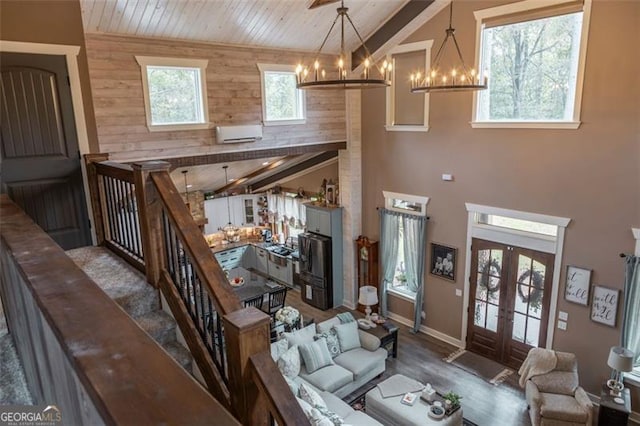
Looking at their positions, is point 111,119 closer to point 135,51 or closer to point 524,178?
point 135,51

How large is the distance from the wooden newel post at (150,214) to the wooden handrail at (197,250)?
0.23 ft

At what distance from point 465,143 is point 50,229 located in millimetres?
6151

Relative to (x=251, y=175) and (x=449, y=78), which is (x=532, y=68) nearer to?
(x=449, y=78)

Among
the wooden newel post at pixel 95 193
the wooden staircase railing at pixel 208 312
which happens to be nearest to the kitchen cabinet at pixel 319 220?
the wooden newel post at pixel 95 193

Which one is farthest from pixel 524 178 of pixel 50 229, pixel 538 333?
pixel 50 229

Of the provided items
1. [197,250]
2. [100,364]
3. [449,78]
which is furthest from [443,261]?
[100,364]

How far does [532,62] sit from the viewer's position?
249 inches

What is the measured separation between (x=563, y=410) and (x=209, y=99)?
6659mm

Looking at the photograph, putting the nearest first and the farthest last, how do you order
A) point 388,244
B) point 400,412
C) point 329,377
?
point 400,412 < point 329,377 < point 388,244

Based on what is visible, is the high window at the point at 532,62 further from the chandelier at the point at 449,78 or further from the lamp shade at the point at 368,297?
the lamp shade at the point at 368,297

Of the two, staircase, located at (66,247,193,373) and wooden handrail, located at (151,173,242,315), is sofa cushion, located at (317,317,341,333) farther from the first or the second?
wooden handrail, located at (151,173,242,315)

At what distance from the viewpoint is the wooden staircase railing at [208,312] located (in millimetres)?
1956

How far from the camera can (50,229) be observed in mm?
4586


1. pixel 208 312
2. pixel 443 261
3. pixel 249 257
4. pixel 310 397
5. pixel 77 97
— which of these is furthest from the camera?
pixel 249 257
